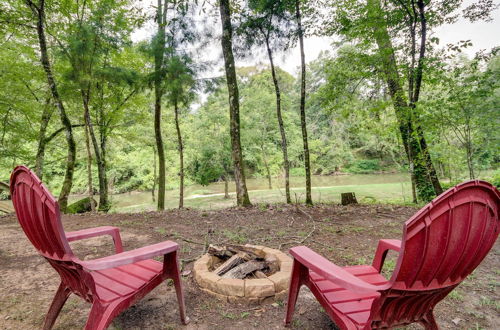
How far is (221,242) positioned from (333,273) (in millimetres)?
2328

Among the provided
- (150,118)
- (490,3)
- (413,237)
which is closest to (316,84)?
(150,118)

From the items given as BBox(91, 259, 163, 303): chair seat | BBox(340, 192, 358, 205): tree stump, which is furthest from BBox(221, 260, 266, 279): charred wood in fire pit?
BBox(340, 192, 358, 205): tree stump

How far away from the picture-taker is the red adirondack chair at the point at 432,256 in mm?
991

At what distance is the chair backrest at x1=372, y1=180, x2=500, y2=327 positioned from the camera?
38.9 inches

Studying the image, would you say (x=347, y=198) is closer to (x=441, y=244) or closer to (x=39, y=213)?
(x=441, y=244)

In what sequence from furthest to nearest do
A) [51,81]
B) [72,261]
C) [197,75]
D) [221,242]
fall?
[197,75], [51,81], [221,242], [72,261]

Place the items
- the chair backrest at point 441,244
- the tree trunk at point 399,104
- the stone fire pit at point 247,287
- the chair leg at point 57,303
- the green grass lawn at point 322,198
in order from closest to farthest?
the chair backrest at point 441,244 → the chair leg at point 57,303 → the stone fire pit at point 247,287 → the tree trunk at point 399,104 → the green grass lawn at point 322,198

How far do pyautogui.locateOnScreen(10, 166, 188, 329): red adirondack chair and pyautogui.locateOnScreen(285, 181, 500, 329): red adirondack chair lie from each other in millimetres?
1059

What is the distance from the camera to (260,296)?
6.42 ft

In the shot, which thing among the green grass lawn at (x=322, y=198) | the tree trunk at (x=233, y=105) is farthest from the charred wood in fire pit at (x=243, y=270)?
the green grass lawn at (x=322, y=198)

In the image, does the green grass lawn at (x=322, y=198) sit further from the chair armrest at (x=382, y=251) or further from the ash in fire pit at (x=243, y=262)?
the chair armrest at (x=382, y=251)

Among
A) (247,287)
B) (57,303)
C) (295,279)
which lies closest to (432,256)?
(295,279)

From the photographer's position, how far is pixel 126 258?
4.33ft

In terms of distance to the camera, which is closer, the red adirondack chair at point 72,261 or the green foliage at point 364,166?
the red adirondack chair at point 72,261
